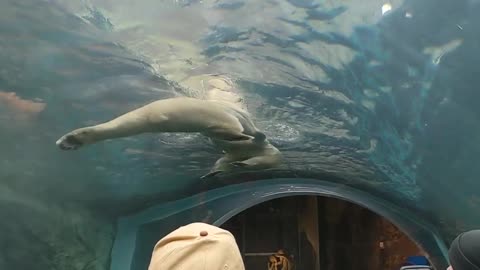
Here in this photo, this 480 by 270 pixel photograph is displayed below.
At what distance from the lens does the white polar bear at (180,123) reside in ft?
16.4

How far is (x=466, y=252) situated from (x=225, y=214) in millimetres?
5151

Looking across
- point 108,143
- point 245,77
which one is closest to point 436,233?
point 245,77

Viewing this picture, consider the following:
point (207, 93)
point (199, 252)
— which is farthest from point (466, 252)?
point (207, 93)

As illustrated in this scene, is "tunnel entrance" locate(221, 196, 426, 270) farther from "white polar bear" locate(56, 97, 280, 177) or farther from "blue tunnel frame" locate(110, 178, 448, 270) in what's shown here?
"white polar bear" locate(56, 97, 280, 177)

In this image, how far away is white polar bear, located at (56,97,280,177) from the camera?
16.4ft

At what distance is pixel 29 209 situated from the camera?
4988 mm

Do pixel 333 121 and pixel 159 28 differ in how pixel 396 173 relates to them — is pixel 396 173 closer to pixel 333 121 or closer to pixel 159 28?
pixel 333 121

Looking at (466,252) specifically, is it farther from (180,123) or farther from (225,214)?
(225,214)

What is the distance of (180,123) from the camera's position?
16.9ft

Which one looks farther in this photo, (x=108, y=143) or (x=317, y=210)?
(x=317, y=210)

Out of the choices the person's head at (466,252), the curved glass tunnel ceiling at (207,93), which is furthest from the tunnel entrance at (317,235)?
the person's head at (466,252)

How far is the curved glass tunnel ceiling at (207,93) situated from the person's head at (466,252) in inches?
134

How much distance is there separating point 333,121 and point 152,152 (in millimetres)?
1987

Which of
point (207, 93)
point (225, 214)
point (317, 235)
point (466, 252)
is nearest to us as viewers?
point (466, 252)
